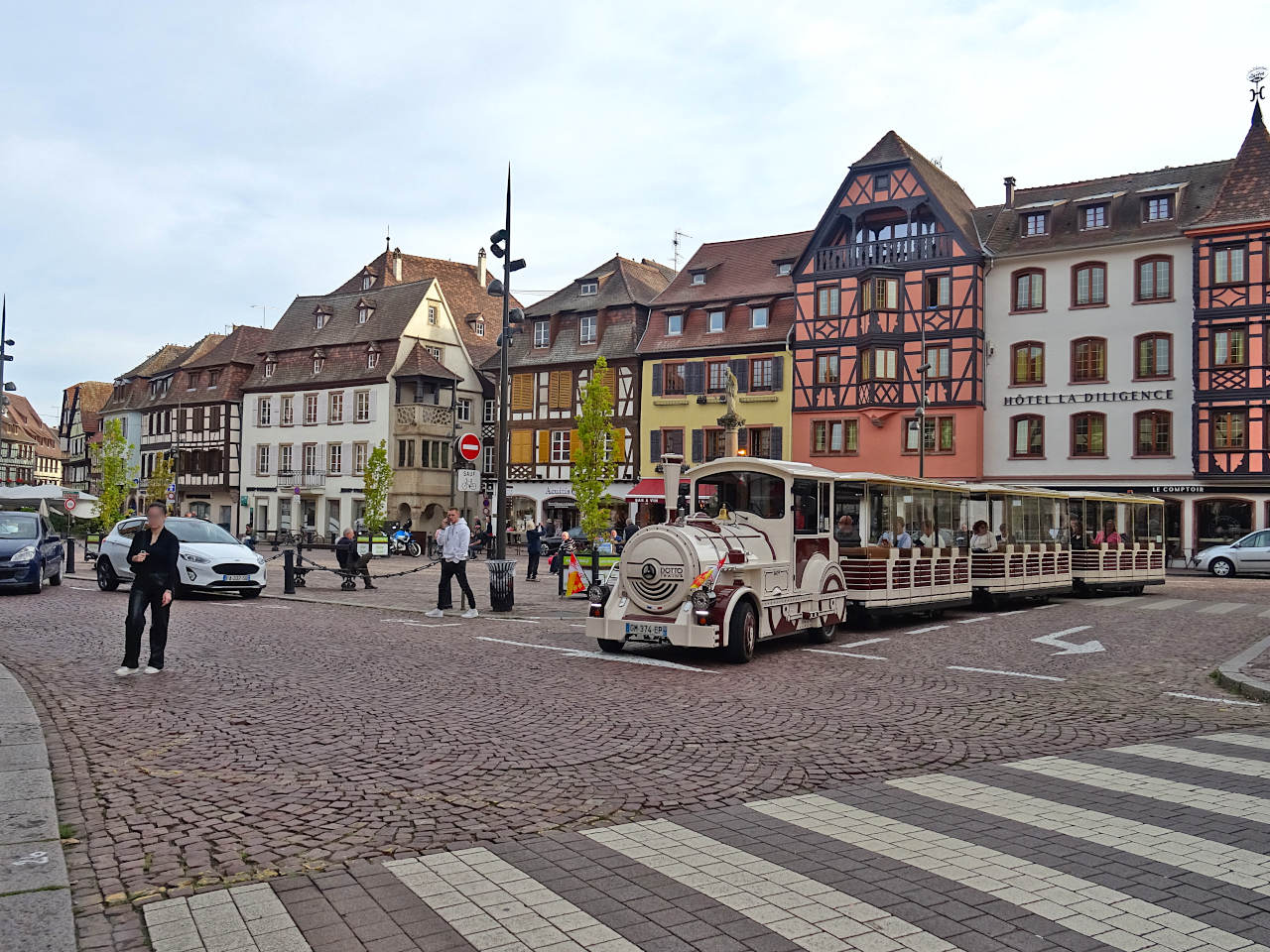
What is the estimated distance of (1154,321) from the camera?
4009cm

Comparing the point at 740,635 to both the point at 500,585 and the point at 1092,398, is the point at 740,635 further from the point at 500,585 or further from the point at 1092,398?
the point at 1092,398

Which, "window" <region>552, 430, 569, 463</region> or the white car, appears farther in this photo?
"window" <region>552, 430, 569, 463</region>

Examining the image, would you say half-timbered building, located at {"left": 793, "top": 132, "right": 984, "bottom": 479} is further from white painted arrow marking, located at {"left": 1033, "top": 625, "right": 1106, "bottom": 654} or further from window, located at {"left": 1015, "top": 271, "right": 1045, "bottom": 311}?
white painted arrow marking, located at {"left": 1033, "top": 625, "right": 1106, "bottom": 654}

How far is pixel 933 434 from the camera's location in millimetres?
43312

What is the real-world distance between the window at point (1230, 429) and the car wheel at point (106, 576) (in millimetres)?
34779

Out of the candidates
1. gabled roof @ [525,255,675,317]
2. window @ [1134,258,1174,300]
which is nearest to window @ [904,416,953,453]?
window @ [1134,258,1174,300]

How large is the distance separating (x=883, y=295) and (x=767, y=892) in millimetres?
41328

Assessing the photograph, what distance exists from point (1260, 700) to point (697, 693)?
5376 mm

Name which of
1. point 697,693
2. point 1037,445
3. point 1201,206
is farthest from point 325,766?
point 1201,206

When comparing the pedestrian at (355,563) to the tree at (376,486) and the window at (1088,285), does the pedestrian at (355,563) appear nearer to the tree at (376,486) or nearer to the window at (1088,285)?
the tree at (376,486)

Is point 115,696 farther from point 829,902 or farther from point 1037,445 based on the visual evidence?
point 1037,445

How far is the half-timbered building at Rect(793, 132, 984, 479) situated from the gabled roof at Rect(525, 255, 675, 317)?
10.5m

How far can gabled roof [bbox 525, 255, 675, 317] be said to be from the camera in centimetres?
5359

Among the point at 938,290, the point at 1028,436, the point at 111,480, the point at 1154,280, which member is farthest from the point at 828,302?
the point at 111,480
